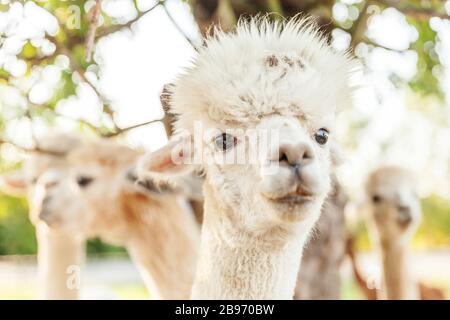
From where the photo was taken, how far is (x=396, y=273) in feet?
17.5

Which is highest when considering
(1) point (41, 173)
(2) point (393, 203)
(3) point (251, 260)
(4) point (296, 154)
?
(1) point (41, 173)

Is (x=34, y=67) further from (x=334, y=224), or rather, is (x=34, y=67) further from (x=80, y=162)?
(x=334, y=224)

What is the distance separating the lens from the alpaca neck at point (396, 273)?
5.09 m

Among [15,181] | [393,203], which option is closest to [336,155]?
[393,203]

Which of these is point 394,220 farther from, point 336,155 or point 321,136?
point 321,136

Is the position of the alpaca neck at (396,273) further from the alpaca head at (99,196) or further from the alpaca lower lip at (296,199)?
the alpaca lower lip at (296,199)

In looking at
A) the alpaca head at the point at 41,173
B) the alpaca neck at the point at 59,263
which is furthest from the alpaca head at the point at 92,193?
the alpaca neck at the point at 59,263

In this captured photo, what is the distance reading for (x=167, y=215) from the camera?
4594 millimetres

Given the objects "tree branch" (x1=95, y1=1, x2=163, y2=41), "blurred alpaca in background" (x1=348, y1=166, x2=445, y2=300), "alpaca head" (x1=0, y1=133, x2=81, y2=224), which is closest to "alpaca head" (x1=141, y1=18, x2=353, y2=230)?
"tree branch" (x1=95, y1=1, x2=163, y2=41)

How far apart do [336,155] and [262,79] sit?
752mm

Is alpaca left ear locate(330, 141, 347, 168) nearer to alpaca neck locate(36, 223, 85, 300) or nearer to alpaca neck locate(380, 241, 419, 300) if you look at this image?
alpaca neck locate(380, 241, 419, 300)

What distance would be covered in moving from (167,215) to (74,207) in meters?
0.82
